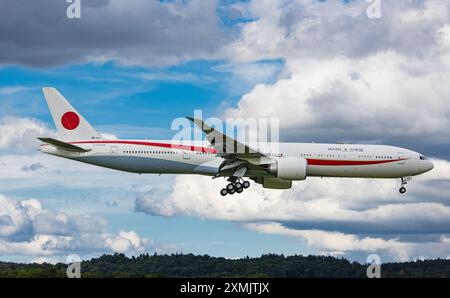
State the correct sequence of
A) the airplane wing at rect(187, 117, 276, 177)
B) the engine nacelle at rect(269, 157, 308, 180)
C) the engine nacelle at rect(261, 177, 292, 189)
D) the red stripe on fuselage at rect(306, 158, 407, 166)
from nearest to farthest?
the airplane wing at rect(187, 117, 276, 177)
the engine nacelle at rect(269, 157, 308, 180)
the red stripe on fuselage at rect(306, 158, 407, 166)
the engine nacelle at rect(261, 177, 292, 189)

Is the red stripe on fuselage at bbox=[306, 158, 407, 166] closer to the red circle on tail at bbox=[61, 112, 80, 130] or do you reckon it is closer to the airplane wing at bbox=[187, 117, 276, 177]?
the airplane wing at bbox=[187, 117, 276, 177]

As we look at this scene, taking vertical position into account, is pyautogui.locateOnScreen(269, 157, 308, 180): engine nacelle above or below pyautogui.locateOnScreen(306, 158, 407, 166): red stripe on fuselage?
below

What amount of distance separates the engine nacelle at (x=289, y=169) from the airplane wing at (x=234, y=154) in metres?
0.67

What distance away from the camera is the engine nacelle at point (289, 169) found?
2484 inches

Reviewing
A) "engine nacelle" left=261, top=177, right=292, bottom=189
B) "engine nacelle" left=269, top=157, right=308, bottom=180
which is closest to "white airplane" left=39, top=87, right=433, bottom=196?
"engine nacelle" left=269, top=157, right=308, bottom=180

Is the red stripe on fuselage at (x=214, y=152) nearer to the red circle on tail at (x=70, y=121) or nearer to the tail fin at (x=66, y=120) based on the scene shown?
the tail fin at (x=66, y=120)

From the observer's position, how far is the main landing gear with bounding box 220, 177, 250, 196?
65.1 meters

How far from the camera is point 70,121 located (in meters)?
69.2

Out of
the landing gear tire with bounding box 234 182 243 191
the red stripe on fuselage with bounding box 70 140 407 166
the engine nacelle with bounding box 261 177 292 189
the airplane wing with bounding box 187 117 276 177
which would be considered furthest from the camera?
the engine nacelle with bounding box 261 177 292 189

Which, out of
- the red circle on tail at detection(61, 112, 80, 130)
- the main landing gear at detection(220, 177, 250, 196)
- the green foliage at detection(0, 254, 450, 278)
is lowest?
the green foliage at detection(0, 254, 450, 278)

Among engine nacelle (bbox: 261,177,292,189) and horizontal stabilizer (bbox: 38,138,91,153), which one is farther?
engine nacelle (bbox: 261,177,292,189)

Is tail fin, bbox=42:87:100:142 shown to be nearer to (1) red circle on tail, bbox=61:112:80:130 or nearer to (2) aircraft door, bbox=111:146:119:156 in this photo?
(1) red circle on tail, bbox=61:112:80:130
